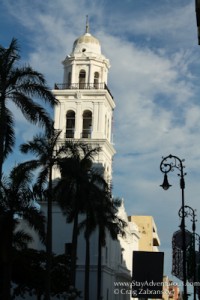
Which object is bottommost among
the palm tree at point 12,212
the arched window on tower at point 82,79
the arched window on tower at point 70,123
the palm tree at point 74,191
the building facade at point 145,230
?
the palm tree at point 12,212

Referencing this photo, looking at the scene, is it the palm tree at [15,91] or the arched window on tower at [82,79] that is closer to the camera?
the palm tree at [15,91]

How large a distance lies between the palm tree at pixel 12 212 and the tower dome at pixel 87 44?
117 feet

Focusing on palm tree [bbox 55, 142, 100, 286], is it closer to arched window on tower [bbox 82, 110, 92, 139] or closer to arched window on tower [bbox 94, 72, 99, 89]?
arched window on tower [bbox 82, 110, 92, 139]

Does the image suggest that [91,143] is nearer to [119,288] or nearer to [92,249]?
[92,249]

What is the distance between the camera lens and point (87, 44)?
6369 cm

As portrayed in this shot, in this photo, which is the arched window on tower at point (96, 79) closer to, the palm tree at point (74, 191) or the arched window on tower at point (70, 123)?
the arched window on tower at point (70, 123)

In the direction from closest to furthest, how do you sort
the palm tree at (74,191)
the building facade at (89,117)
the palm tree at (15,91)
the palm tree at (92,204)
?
1. the palm tree at (15,91)
2. the palm tree at (74,191)
3. the palm tree at (92,204)
4. the building facade at (89,117)

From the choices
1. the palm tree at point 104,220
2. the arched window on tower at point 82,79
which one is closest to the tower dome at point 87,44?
the arched window on tower at point 82,79

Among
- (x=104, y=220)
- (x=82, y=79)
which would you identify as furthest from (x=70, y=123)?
(x=104, y=220)

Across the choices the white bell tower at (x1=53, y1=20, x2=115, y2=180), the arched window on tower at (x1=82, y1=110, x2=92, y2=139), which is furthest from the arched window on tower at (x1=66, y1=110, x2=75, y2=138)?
the arched window on tower at (x1=82, y1=110, x2=92, y2=139)

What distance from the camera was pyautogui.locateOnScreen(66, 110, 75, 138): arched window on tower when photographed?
6043 centimetres

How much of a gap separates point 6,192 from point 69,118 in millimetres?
A: 33987

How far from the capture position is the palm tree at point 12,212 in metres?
27.2

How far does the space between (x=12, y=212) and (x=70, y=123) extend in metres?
34.2
